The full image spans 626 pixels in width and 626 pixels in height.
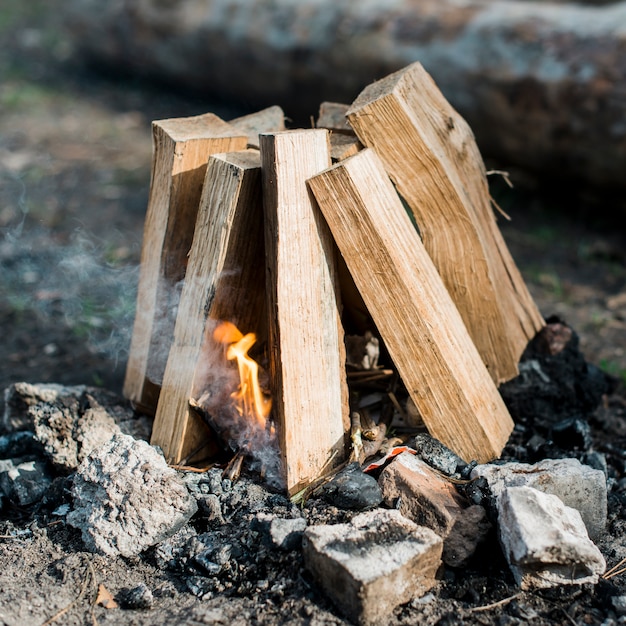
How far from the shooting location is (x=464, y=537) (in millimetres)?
2484

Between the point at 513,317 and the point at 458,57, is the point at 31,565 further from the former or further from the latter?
the point at 458,57

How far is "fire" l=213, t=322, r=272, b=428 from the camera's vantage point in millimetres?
2887

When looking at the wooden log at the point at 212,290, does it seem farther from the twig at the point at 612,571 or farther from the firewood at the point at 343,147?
the twig at the point at 612,571

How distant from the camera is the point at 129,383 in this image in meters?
3.41

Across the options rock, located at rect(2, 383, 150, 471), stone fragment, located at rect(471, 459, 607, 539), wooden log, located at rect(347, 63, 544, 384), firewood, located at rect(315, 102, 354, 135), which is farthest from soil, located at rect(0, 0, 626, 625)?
firewood, located at rect(315, 102, 354, 135)

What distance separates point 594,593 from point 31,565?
6.47 feet

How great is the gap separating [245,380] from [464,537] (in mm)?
1047

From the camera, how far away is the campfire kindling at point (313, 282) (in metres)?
2.68

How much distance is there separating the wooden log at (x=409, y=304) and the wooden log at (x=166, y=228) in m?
0.63

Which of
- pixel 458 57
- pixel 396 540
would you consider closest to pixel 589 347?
pixel 396 540

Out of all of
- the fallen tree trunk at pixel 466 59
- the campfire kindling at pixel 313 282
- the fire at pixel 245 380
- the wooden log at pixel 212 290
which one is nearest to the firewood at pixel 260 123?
the campfire kindling at pixel 313 282

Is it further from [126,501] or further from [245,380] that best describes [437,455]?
[126,501]

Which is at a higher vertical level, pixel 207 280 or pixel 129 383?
pixel 207 280

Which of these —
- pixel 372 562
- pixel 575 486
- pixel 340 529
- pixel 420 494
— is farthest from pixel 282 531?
pixel 575 486
